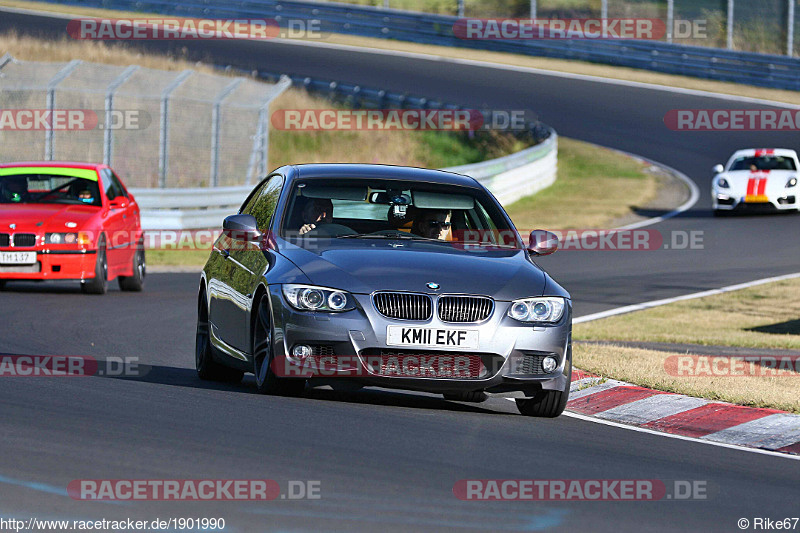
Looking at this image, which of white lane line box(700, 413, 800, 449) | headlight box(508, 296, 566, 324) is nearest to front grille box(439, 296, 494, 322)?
headlight box(508, 296, 566, 324)

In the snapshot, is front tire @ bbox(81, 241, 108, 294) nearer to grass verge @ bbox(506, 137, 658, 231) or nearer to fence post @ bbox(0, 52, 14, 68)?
fence post @ bbox(0, 52, 14, 68)

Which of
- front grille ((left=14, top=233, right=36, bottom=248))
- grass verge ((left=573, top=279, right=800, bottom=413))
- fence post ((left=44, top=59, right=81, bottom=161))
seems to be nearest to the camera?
grass verge ((left=573, top=279, right=800, bottom=413))

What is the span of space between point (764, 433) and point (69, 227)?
9498 mm

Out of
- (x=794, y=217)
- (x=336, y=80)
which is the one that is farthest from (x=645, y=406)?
(x=336, y=80)

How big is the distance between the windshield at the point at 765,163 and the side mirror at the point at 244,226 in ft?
68.8

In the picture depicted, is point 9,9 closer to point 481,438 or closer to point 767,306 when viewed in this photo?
point 767,306

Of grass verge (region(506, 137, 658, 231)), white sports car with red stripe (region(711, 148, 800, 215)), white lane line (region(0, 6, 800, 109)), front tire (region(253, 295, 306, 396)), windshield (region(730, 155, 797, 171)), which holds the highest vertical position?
front tire (region(253, 295, 306, 396))

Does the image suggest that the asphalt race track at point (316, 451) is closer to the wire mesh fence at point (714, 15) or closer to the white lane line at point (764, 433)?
the white lane line at point (764, 433)

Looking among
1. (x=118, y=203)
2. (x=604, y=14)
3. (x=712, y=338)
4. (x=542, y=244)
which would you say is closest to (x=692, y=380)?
(x=542, y=244)

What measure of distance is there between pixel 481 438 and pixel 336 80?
112ft

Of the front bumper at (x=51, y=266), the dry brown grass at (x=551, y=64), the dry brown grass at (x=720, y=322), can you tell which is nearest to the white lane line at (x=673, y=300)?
the dry brown grass at (x=720, y=322)

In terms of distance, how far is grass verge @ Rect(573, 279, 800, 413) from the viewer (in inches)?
402

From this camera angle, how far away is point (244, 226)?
30.0 ft

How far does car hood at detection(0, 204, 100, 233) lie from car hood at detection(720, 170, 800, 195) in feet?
51.0
